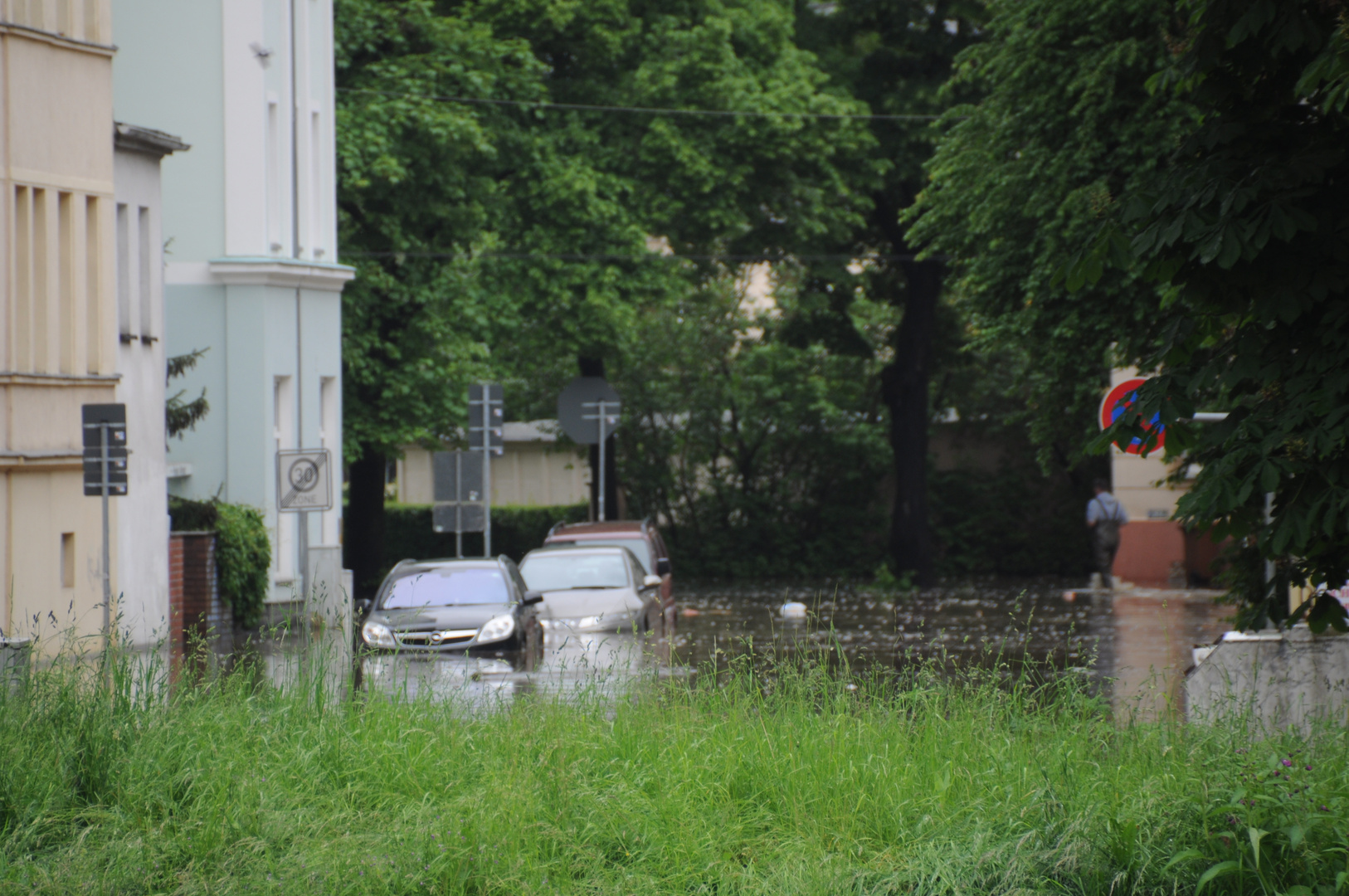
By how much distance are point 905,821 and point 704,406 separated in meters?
31.2

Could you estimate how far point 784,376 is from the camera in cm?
3741

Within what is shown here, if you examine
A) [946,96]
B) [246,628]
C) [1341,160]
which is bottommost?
[246,628]

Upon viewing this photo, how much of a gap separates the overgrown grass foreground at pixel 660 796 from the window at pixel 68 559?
37.0 feet

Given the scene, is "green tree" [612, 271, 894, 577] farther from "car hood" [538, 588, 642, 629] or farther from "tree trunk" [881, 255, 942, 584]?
"car hood" [538, 588, 642, 629]

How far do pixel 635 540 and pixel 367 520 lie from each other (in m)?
9.94

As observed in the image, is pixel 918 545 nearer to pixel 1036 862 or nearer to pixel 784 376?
pixel 784 376

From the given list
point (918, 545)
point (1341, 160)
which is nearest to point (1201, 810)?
point (1341, 160)

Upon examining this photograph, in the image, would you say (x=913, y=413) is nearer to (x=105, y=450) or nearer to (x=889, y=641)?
(x=889, y=641)

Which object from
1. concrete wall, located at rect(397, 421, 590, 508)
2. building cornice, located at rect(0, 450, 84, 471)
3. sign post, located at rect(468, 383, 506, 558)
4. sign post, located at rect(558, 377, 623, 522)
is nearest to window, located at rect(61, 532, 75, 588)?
building cornice, located at rect(0, 450, 84, 471)

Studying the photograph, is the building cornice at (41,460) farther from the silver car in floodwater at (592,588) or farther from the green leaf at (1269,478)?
the green leaf at (1269,478)

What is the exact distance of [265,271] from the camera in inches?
971

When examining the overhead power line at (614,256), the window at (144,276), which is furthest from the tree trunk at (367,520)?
the window at (144,276)

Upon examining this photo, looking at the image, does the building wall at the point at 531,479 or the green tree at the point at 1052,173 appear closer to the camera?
the green tree at the point at 1052,173

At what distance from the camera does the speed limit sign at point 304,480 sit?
1912 centimetres
